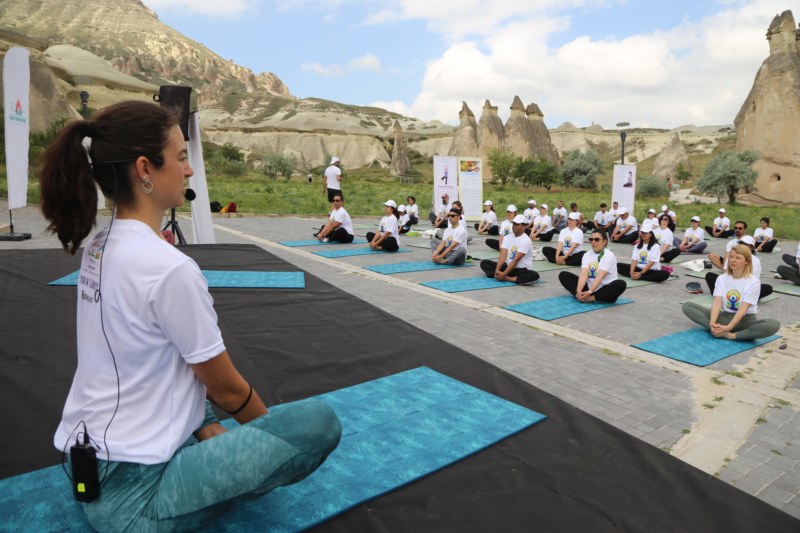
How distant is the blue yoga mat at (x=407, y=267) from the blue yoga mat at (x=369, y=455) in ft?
17.7

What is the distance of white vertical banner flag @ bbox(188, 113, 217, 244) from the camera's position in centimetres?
816

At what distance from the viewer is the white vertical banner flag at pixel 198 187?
26.8ft

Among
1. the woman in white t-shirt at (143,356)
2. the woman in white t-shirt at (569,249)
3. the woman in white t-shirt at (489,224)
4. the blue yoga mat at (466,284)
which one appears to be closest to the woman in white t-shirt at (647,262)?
the woman in white t-shirt at (569,249)

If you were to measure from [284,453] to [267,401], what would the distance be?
154cm

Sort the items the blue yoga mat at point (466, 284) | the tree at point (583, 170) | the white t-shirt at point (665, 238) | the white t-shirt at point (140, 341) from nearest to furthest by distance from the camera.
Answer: the white t-shirt at point (140, 341) < the blue yoga mat at point (466, 284) < the white t-shirt at point (665, 238) < the tree at point (583, 170)

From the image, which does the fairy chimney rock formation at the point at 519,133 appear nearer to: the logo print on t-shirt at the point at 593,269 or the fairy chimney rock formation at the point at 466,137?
the fairy chimney rock formation at the point at 466,137

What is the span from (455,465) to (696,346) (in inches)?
151

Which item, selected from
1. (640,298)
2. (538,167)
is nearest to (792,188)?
(538,167)

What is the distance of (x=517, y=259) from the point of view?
8.17 meters

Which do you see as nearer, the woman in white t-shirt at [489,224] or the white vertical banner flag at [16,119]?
the white vertical banner flag at [16,119]

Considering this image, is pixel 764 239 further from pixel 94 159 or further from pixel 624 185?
pixel 94 159

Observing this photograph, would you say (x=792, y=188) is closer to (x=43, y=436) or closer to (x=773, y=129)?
(x=773, y=129)

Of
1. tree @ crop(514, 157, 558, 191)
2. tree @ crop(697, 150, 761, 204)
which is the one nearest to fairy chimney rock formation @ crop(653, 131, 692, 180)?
tree @ crop(514, 157, 558, 191)

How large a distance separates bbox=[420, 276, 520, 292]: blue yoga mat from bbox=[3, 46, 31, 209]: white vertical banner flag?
6950 millimetres
